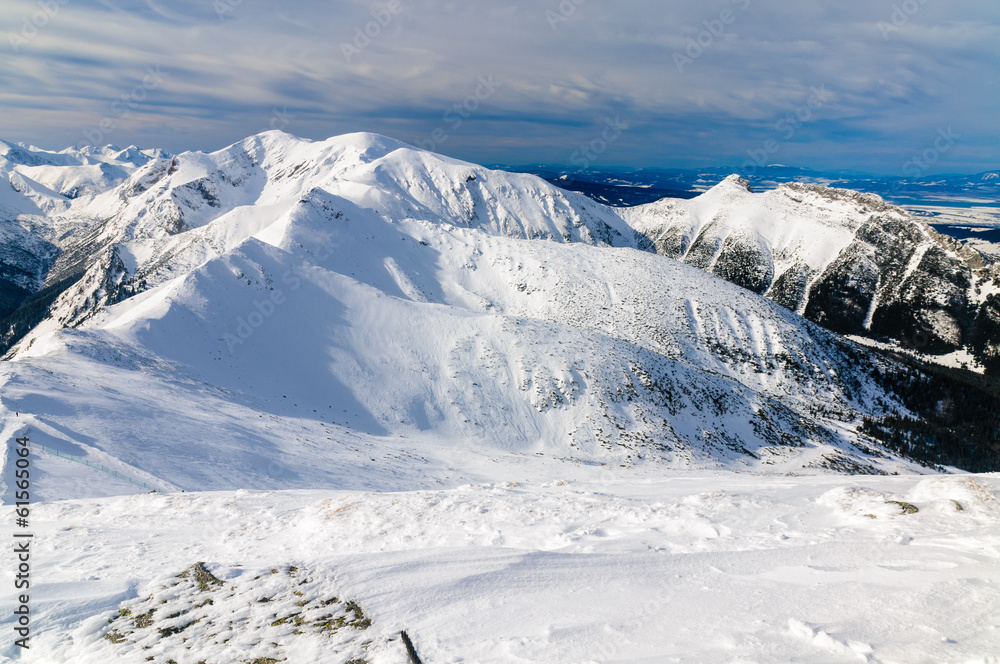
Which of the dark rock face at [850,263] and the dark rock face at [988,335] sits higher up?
the dark rock face at [850,263]

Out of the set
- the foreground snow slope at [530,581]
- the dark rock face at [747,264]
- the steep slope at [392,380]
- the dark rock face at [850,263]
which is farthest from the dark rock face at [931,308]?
the foreground snow slope at [530,581]

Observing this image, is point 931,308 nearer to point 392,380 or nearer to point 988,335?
point 988,335

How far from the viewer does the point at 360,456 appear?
83.1 feet

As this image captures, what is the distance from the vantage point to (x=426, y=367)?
39062 mm

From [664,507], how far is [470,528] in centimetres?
507

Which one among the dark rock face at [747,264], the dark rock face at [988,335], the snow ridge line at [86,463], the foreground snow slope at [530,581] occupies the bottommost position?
the dark rock face at [988,335]

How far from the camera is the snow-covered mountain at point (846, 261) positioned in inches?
4685

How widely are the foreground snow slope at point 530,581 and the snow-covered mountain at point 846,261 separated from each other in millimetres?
144253

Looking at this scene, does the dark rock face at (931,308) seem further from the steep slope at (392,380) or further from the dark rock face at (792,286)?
the steep slope at (392,380)

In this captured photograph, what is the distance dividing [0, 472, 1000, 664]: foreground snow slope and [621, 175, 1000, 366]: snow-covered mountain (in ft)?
473

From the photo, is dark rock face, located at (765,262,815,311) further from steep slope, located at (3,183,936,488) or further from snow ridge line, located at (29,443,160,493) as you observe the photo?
snow ridge line, located at (29,443,160,493)

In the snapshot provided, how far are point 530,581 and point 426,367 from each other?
32.1 m

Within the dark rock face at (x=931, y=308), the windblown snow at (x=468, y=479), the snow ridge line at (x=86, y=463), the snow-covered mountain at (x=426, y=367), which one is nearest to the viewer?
the windblown snow at (x=468, y=479)

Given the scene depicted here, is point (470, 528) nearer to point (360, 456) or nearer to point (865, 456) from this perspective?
point (360, 456)
